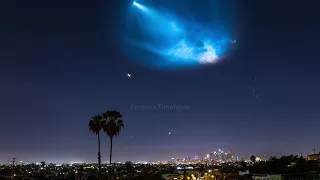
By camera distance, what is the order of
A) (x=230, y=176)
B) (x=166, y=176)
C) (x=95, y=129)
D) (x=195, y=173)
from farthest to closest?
(x=195, y=173) → (x=230, y=176) → (x=166, y=176) → (x=95, y=129)

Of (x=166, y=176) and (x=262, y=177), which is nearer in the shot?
(x=262, y=177)

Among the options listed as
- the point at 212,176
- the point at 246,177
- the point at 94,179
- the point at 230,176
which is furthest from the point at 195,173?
the point at 94,179

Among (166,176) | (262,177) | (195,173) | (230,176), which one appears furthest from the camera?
(195,173)

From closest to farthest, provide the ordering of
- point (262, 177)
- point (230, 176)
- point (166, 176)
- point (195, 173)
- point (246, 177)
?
point (262, 177)
point (246, 177)
point (166, 176)
point (230, 176)
point (195, 173)

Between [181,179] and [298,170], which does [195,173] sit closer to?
[181,179]

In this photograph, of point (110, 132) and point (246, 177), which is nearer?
point (110, 132)

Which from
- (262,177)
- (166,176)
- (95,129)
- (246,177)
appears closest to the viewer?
(95,129)

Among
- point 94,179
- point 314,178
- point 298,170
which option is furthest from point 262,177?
point 94,179

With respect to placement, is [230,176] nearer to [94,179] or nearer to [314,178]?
[314,178]

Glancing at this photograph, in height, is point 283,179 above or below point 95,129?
below
